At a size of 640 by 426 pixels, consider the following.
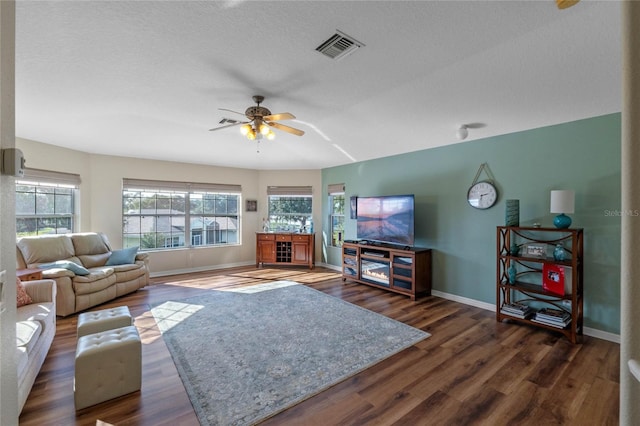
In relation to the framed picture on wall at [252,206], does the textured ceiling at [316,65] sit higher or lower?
higher

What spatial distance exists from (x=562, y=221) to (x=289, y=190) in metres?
5.25

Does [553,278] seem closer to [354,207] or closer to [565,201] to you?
[565,201]

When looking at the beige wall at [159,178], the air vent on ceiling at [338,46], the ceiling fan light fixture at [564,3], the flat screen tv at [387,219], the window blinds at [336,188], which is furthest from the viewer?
the window blinds at [336,188]

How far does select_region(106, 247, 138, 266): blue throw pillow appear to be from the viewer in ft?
15.1

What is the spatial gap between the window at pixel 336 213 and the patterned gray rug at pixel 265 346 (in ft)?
7.72

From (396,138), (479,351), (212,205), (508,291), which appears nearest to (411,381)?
(479,351)

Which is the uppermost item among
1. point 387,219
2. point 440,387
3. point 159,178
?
point 159,178

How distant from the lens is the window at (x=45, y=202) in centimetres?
418

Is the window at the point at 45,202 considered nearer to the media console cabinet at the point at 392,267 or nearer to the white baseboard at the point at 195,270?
the white baseboard at the point at 195,270

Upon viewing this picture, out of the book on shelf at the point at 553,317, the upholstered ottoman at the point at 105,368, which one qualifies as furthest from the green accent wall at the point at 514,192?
the upholstered ottoman at the point at 105,368

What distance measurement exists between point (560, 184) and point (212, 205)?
636 centimetres

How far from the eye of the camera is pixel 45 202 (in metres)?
4.48

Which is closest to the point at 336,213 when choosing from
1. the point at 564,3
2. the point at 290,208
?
the point at 290,208

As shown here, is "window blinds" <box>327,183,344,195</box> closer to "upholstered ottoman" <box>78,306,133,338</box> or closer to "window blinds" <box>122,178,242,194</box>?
"window blinds" <box>122,178,242,194</box>
